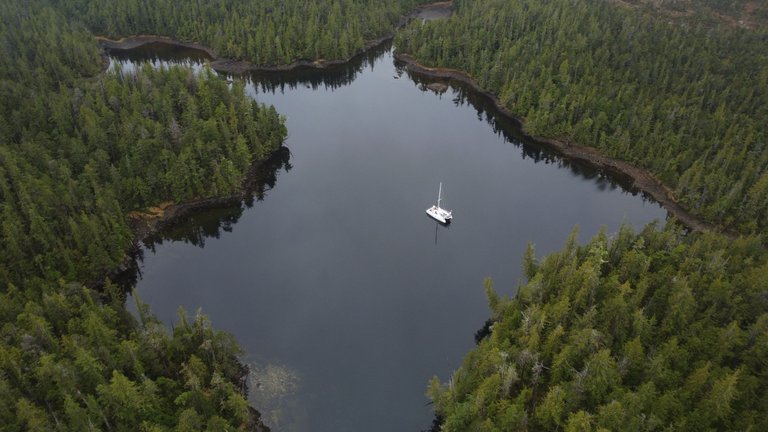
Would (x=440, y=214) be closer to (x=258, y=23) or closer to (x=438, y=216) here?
(x=438, y=216)

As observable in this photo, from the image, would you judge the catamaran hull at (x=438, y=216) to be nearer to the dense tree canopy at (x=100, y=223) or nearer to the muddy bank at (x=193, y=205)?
the muddy bank at (x=193, y=205)

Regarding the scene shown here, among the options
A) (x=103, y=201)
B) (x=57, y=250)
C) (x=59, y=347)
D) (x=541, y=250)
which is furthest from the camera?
(x=541, y=250)

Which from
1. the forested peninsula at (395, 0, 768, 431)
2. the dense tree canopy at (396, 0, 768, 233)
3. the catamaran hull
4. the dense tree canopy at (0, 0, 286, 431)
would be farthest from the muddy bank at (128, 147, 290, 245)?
the dense tree canopy at (396, 0, 768, 233)

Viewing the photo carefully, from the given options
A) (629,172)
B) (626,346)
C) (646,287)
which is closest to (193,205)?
(626,346)

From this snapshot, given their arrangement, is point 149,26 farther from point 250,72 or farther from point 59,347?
point 59,347

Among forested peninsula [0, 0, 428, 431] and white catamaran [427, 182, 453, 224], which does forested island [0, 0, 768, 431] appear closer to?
forested peninsula [0, 0, 428, 431]

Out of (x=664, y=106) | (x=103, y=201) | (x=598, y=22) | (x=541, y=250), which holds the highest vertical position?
(x=598, y=22)

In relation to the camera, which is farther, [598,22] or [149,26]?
[149,26]

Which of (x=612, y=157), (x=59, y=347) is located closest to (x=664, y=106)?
(x=612, y=157)
